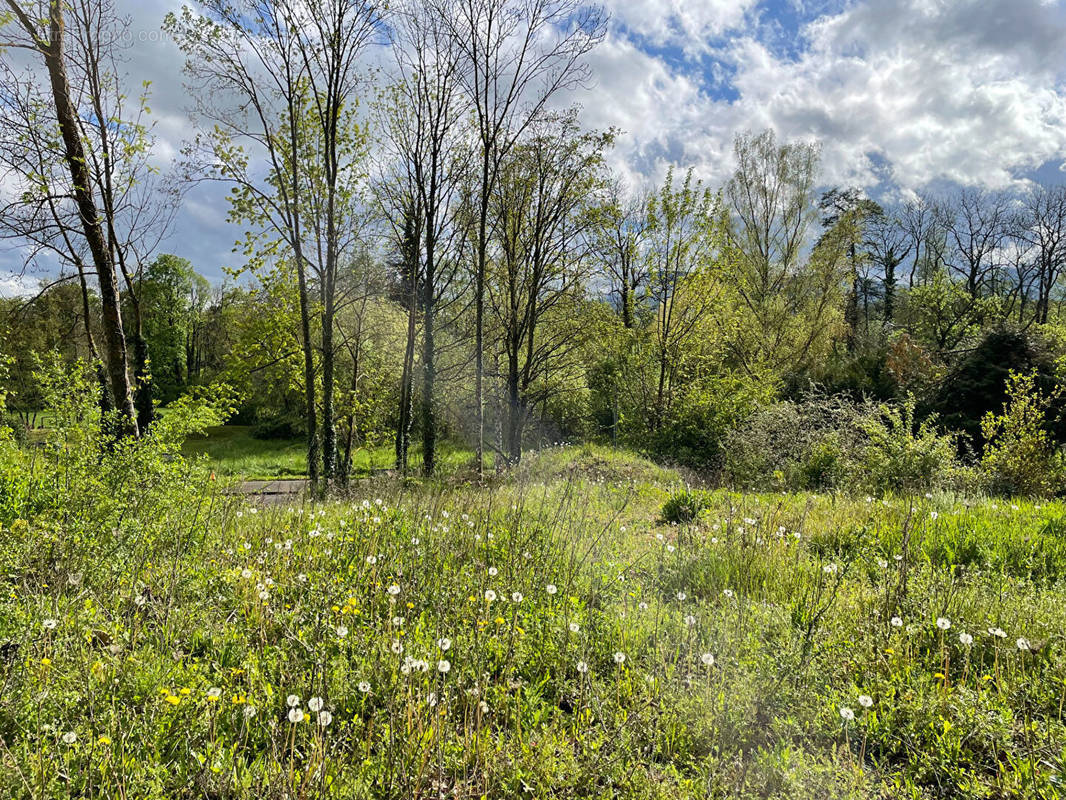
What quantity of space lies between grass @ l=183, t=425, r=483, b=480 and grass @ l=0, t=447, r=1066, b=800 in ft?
47.8

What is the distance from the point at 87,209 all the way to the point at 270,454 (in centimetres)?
2044

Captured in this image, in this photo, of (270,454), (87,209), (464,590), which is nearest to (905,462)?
(464,590)

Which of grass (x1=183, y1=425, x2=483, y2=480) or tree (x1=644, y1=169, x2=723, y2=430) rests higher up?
tree (x1=644, y1=169, x2=723, y2=430)

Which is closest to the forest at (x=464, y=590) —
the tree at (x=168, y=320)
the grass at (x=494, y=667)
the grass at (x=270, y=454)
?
the grass at (x=494, y=667)

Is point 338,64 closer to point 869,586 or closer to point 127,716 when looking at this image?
point 127,716

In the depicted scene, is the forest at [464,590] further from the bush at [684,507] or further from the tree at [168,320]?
the tree at [168,320]

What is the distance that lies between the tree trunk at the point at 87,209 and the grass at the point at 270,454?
36.0 ft

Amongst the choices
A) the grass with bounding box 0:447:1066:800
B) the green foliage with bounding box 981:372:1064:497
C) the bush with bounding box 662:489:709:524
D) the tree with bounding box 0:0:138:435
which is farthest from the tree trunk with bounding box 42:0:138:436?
the green foliage with bounding box 981:372:1064:497

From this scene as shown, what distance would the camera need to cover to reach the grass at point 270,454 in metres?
20.5

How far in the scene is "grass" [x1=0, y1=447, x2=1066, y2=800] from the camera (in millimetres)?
1963

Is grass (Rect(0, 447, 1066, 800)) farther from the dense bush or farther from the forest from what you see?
the dense bush

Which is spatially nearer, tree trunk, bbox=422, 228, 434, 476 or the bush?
the bush

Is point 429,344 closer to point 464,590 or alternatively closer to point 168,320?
point 464,590

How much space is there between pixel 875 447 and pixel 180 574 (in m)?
10.3
